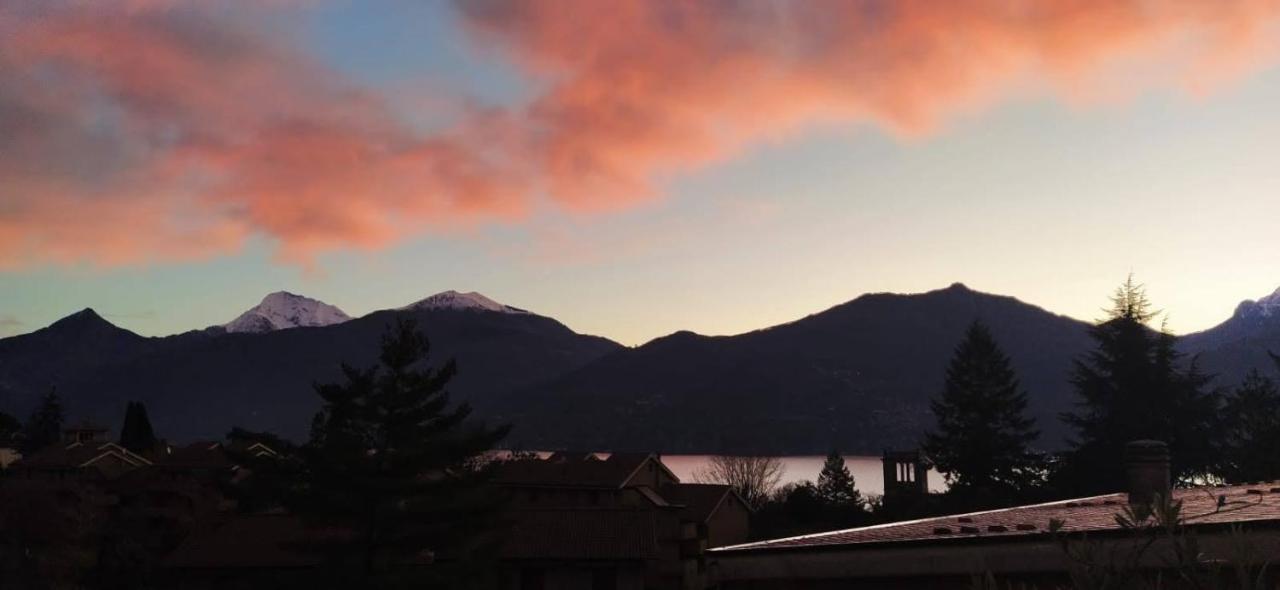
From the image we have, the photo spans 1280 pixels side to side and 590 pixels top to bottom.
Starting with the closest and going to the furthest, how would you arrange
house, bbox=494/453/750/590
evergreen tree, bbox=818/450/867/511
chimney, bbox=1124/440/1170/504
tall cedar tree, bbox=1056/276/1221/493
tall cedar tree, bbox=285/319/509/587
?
chimney, bbox=1124/440/1170/504, tall cedar tree, bbox=285/319/509/587, house, bbox=494/453/750/590, tall cedar tree, bbox=1056/276/1221/493, evergreen tree, bbox=818/450/867/511

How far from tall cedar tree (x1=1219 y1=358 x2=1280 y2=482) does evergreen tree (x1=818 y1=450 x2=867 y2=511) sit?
24882mm

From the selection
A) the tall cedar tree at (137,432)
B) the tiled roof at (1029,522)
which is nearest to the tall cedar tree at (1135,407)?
the tiled roof at (1029,522)

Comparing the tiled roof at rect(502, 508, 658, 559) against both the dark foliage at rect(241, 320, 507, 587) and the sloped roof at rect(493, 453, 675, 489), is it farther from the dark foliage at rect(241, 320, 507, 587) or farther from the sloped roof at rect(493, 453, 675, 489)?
the sloped roof at rect(493, 453, 675, 489)

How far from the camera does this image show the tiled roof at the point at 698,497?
211 feet

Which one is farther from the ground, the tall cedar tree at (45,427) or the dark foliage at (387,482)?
the tall cedar tree at (45,427)

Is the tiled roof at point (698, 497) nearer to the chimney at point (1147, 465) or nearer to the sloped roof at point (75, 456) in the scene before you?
the chimney at point (1147, 465)

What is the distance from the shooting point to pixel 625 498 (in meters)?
67.9

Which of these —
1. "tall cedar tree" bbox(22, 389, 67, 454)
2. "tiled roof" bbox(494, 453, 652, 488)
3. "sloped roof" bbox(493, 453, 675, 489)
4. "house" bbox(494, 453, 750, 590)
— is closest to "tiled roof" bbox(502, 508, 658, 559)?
"house" bbox(494, 453, 750, 590)

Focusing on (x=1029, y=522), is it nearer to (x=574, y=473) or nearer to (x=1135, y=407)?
(x=1135, y=407)

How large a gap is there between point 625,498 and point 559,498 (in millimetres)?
5157

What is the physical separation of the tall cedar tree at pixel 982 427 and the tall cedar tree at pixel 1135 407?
5.78 metres

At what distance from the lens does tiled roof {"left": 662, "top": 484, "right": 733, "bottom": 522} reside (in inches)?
2533

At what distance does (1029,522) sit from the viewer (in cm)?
2066

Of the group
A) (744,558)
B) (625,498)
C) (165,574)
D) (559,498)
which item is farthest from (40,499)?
(744,558)
